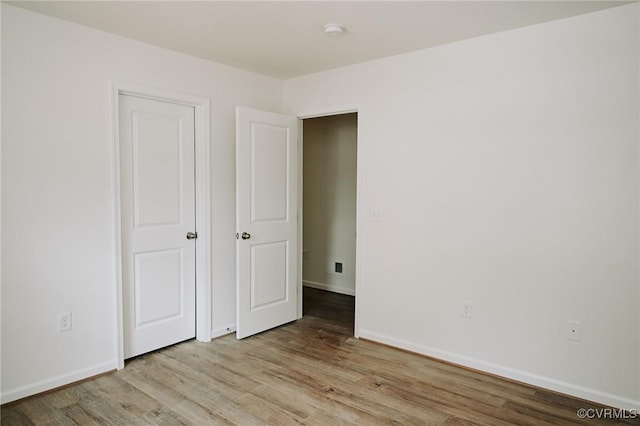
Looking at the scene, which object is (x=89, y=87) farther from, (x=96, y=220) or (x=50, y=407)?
(x=50, y=407)

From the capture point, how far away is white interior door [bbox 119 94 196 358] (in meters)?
3.14

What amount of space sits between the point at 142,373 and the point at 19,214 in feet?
4.39

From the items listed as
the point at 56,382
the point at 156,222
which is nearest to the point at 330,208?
the point at 156,222

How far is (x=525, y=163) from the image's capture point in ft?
9.23

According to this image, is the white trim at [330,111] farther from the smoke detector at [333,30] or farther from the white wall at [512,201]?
the smoke detector at [333,30]

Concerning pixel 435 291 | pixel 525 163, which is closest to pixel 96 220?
pixel 435 291

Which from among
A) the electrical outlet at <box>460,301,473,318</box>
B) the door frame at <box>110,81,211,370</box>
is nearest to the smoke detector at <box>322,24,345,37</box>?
the door frame at <box>110,81,211,370</box>

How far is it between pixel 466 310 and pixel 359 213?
1170 millimetres

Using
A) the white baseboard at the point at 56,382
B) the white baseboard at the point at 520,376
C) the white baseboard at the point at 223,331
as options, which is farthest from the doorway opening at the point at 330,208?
the white baseboard at the point at 56,382

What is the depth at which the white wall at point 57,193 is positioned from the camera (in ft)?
8.27

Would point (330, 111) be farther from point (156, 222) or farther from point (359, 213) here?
point (156, 222)

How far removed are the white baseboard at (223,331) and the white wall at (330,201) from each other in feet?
5.95

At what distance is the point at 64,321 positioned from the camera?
2.77 m

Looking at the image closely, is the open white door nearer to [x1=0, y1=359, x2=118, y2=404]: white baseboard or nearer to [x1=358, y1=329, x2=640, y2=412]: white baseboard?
[x1=358, y1=329, x2=640, y2=412]: white baseboard
